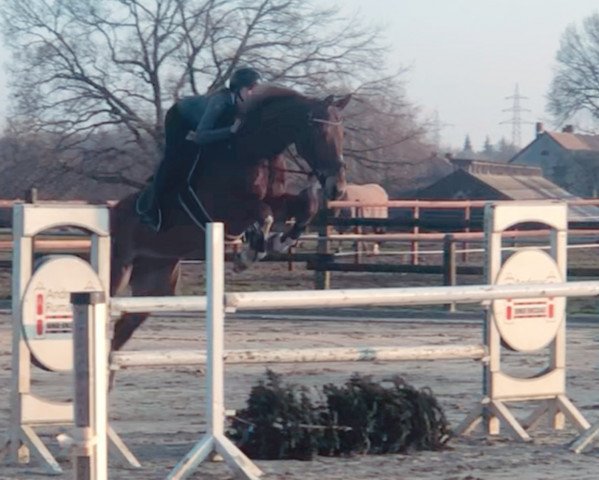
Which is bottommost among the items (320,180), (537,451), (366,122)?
(537,451)

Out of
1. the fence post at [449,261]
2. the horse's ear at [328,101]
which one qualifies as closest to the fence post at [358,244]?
the fence post at [449,261]

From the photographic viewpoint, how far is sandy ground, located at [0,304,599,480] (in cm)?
668

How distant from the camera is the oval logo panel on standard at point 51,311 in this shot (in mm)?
6852

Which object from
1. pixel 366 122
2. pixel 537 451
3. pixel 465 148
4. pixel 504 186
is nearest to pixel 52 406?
pixel 537 451

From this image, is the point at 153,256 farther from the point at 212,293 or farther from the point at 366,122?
the point at 366,122

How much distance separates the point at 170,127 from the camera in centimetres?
995

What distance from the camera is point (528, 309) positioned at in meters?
7.92

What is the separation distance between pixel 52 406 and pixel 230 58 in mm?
25128

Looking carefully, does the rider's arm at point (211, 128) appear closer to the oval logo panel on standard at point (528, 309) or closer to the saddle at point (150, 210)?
the saddle at point (150, 210)

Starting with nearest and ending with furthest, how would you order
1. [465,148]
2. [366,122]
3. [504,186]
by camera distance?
1. [366,122]
2. [504,186]
3. [465,148]

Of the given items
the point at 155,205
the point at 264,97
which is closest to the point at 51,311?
the point at 155,205

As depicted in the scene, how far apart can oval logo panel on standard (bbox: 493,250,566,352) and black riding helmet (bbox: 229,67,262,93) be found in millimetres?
2657

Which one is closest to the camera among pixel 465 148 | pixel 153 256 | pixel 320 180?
pixel 320 180

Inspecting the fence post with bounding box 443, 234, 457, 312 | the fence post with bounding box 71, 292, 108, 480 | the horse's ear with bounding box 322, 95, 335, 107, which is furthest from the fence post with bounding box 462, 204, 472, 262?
the fence post with bounding box 71, 292, 108, 480
